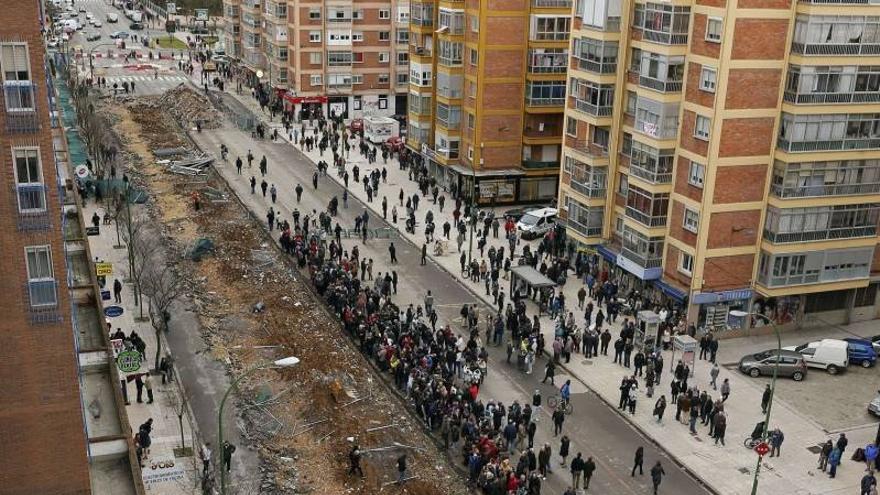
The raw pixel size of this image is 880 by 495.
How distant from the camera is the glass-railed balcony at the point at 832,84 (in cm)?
4366

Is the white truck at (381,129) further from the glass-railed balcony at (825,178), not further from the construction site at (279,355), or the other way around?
the glass-railed balcony at (825,178)

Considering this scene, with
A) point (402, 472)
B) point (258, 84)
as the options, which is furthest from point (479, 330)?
point (258, 84)

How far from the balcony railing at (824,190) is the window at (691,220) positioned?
3.94m

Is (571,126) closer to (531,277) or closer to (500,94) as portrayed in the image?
(531,277)

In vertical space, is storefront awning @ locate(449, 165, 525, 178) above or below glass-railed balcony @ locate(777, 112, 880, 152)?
below

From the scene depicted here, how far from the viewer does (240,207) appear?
65.5 metres

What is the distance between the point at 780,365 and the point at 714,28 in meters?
15.9

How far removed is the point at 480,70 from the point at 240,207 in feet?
64.0

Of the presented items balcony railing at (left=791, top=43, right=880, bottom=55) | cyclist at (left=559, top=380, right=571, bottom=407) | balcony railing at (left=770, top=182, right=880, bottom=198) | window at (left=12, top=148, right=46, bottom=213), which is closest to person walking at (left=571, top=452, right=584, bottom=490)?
cyclist at (left=559, top=380, right=571, bottom=407)

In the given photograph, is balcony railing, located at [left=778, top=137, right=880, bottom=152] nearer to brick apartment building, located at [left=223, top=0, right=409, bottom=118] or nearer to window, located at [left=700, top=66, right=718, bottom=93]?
window, located at [left=700, top=66, right=718, bottom=93]

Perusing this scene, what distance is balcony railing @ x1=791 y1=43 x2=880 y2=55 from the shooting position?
43219mm

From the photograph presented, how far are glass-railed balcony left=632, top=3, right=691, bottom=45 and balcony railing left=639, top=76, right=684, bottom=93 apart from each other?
1894mm

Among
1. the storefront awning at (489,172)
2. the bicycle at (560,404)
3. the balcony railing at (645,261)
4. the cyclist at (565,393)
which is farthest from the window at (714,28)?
the storefront awning at (489,172)

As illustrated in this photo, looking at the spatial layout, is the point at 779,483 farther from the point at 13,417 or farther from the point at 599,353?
the point at 13,417
